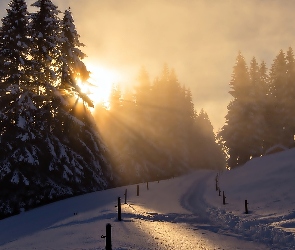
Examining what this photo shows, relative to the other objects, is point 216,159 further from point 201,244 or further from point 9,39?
point 201,244

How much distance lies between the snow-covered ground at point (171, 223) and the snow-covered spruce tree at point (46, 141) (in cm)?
141

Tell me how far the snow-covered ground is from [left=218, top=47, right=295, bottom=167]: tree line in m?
24.2

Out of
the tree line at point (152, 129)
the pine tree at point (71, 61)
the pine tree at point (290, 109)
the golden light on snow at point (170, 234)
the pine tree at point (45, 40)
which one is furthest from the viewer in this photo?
the tree line at point (152, 129)

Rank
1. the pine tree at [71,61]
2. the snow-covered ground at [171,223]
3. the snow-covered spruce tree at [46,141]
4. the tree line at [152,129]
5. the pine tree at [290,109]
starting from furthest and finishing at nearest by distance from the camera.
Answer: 1. the tree line at [152,129]
2. the pine tree at [290,109]
3. the pine tree at [71,61]
4. the snow-covered spruce tree at [46,141]
5. the snow-covered ground at [171,223]

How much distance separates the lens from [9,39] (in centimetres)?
2570

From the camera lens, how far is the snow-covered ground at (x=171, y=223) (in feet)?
40.7

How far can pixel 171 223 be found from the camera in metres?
17.6

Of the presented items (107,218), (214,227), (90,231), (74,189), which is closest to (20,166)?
(74,189)

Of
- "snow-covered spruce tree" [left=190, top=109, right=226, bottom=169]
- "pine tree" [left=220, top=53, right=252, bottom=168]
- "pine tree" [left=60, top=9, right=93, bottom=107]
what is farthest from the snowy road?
"snow-covered spruce tree" [left=190, top=109, right=226, bottom=169]

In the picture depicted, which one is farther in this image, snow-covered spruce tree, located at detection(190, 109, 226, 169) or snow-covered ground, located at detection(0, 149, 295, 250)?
snow-covered spruce tree, located at detection(190, 109, 226, 169)

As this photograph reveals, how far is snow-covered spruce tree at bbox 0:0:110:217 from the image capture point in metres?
23.3

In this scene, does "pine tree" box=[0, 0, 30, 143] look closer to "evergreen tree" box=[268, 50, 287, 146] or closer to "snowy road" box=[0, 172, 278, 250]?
"snowy road" box=[0, 172, 278, 250]

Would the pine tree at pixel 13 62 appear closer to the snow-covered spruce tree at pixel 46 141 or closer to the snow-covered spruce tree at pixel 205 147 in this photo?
the snow-covered spruce tree at pixel 46 141

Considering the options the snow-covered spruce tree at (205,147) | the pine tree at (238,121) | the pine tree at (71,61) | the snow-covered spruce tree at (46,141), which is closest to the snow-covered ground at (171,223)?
the snow-covered spruce tree at (46,141)
